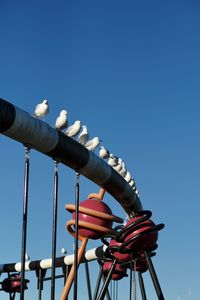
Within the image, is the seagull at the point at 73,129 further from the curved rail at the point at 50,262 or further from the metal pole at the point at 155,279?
the curved rail at the point at 50,262

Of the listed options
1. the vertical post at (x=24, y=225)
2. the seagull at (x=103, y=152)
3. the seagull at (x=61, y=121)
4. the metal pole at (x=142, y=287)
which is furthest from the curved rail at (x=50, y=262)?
the vertical post at (x=24, y=225)

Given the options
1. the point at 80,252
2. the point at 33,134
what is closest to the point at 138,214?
the point at 80,252

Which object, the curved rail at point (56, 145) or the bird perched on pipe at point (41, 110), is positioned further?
the bird perched on pipe at point (41, 110)

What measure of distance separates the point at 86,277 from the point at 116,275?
141 inches

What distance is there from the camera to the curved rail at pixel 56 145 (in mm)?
10062

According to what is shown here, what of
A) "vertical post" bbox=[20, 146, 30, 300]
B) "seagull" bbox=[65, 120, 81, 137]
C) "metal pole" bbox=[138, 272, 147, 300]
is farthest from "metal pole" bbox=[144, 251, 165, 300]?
"vertical post" bbox=[20, 146, 30, 300]

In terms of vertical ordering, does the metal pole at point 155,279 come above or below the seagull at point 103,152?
below

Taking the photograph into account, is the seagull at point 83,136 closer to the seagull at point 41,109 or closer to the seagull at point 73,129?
the seagull at point 73,129

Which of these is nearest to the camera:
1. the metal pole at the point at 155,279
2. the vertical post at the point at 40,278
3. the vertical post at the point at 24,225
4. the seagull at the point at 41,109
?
the vertical post at the point at 24,225

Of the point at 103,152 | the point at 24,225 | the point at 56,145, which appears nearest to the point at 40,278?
the point at 103,152

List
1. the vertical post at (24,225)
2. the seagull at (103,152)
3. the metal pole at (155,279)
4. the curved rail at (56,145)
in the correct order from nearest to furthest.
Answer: the vertical post at (24,225), the curved rail at (56,145), the metal pole at (155,279), the seagull at (103,152)

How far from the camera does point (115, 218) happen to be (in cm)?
1327

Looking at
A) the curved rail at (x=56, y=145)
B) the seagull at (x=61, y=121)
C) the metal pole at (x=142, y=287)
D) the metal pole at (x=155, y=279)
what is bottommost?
the metal pole at (x=155, y=279)

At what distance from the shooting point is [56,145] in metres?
11.1
